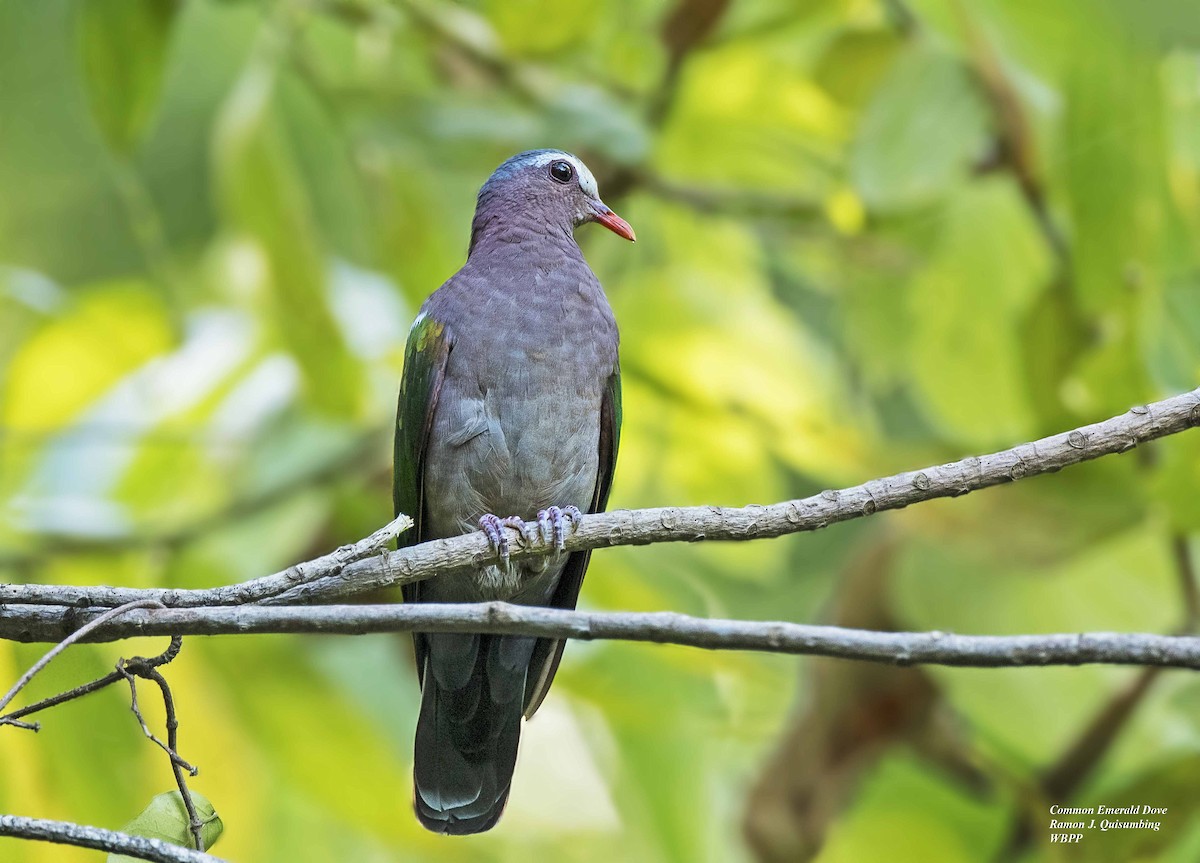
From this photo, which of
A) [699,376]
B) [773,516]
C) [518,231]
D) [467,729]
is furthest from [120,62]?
[773,516]

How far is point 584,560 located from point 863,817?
4.91 feet

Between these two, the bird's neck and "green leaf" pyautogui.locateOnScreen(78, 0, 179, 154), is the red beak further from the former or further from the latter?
"green leaf" pyautogui.locateOnScreen(78, 0, 179, 154)

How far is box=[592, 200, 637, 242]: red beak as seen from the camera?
13.8 feet

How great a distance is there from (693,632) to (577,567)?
205cm

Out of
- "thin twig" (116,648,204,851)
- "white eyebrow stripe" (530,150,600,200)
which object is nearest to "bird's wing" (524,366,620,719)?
"white eyebrow stripe" (530,150,600,200)

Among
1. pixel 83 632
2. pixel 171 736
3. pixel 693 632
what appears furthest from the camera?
pixel 171 736

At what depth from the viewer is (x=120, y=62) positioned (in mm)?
3912

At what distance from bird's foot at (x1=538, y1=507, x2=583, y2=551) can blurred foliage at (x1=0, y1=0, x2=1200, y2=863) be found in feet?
2.21

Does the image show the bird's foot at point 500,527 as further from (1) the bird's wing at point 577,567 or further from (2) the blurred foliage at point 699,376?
(2) the blurred foliage at point 699,376

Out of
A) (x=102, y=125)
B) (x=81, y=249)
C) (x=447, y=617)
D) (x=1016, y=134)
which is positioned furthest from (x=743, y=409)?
(x=81, y=249)

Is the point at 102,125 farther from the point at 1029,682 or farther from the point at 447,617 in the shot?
the point at 1029,682

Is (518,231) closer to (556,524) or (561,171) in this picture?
(561,171)

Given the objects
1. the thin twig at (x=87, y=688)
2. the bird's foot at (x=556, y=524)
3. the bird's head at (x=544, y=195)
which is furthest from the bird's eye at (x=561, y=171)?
the thin twig at (x=87, y=688)

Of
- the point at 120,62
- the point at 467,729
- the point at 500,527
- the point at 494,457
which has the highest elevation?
the point at 120,62
